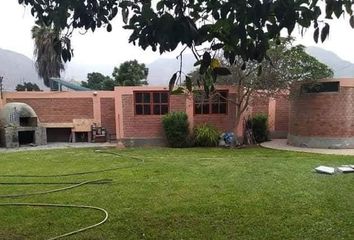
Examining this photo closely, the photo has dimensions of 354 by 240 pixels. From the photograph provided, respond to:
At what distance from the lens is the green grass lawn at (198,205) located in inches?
168

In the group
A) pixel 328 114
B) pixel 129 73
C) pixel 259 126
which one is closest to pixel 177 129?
pixel 259 126

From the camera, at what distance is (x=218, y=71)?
7.07ft

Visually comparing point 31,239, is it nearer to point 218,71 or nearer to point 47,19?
point 47,19

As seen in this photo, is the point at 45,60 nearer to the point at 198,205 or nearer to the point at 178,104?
the point at 178,104

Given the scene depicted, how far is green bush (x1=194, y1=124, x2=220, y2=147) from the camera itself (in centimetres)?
1502

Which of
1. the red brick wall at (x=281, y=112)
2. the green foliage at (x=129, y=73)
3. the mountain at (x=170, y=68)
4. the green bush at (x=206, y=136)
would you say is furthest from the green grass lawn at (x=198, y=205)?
the green foliage at (x=129, y=73)

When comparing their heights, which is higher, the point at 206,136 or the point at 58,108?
the point at 58,108

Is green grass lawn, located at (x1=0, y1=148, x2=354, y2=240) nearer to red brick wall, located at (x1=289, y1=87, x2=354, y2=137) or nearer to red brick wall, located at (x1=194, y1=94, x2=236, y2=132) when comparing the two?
red brick wall, located at (x1=289, y1=87, x2=354, y2=137)

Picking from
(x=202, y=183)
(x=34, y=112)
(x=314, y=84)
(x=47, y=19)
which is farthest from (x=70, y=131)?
(x=47, y=19)

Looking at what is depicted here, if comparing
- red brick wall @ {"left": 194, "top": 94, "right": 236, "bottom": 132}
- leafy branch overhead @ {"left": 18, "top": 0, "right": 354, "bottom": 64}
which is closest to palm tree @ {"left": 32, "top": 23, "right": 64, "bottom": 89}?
red brick wall @ {"left": 194, "top": 94, "right": 236, "bottom": 132}

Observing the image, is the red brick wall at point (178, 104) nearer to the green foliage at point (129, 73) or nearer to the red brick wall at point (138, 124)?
the red brick wall at point (138, 124)

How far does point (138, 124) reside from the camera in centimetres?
1577

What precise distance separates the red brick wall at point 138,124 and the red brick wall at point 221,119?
163 centimetres

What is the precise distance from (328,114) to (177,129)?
5.70 meters
